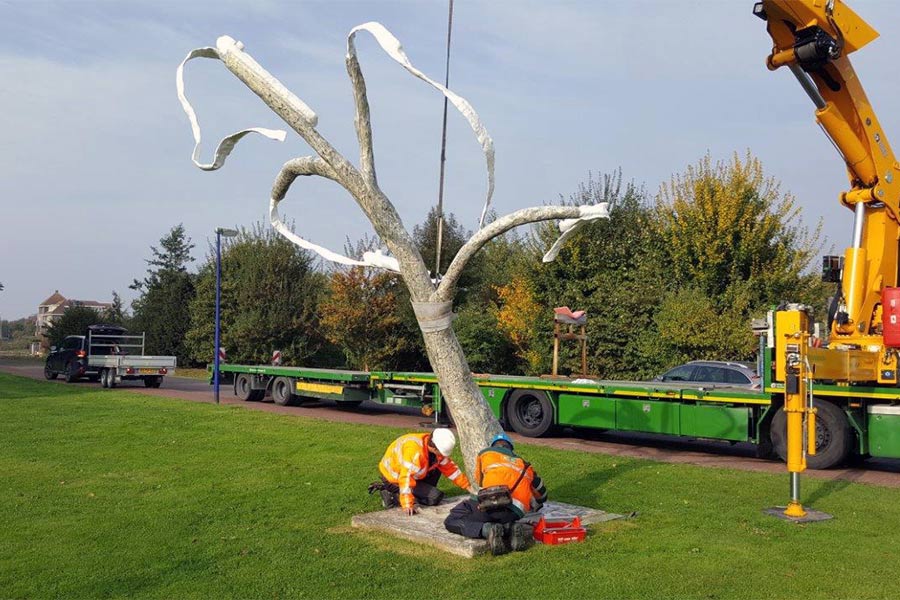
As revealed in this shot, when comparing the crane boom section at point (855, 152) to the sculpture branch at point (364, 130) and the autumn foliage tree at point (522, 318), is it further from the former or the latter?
the autumn foliage tree at point (522, 318)

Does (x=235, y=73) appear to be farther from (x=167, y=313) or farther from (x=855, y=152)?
(x=167, y=313)

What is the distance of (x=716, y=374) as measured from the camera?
18219 millimetres

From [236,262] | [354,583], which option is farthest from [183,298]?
[354,583]

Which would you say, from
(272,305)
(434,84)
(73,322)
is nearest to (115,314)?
(73,322)

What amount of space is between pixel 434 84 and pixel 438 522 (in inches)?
173

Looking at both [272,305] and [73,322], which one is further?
[73,322]

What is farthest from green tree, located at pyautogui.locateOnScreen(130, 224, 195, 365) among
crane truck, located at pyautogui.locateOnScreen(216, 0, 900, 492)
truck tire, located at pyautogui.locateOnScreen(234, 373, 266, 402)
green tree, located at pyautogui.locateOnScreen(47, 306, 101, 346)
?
crane truck, located at pyautogui.locateOnScreen(216, 0, 900, 492)

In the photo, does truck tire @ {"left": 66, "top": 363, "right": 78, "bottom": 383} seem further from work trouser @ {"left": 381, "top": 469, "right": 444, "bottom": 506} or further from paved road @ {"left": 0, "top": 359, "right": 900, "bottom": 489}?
work trouser @ {"left": 381, "top": 469, "right": 444, "bottom": 506}

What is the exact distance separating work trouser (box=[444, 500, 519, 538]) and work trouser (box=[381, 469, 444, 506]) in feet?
3.95

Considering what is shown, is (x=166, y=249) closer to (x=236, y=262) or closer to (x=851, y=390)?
(x=236, y=262)

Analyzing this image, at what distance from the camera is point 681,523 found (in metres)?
9.18

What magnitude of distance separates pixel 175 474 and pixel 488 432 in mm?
5379

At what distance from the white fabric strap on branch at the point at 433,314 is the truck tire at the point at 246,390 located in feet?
58.2

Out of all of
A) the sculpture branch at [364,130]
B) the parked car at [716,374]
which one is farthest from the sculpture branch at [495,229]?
the parked car at [716,374]
